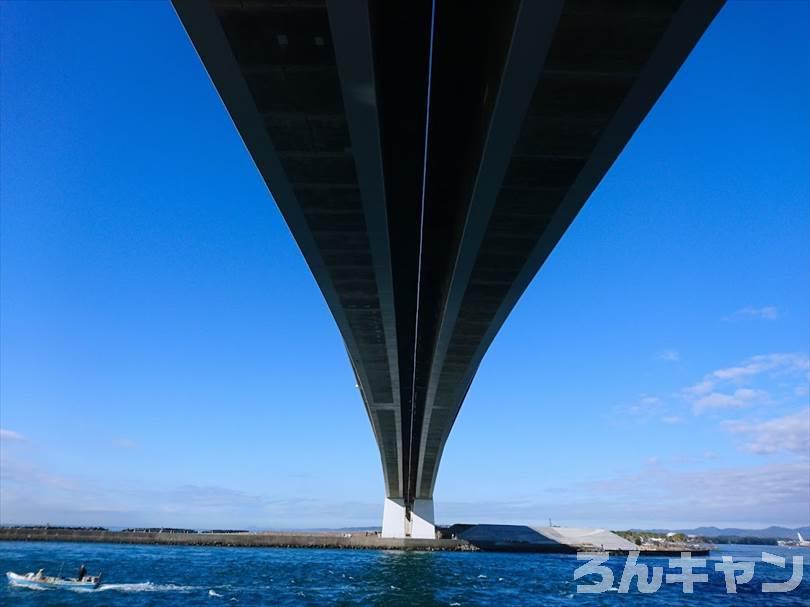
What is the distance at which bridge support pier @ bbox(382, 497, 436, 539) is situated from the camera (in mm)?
76250

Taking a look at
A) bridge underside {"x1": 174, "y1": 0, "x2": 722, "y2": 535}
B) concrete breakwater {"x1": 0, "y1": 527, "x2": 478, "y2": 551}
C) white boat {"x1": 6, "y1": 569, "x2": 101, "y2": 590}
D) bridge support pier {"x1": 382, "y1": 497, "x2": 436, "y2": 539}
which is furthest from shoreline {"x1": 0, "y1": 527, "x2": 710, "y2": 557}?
bridge underside {"x1": 174, "y1": 0, "x2": 722, "y2": 535}

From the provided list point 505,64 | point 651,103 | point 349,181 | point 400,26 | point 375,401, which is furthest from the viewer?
point 375,401

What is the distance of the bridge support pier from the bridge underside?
6154 cm

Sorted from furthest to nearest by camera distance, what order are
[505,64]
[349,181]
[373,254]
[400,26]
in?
[373,254]
[349,181]
[400,26]
[505,64]

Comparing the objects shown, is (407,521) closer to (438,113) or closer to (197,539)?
(197,539)

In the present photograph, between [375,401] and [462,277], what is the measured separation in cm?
2136

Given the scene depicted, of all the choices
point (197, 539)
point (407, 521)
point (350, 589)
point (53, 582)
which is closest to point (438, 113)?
point (350, 589)

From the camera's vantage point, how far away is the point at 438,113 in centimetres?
1368

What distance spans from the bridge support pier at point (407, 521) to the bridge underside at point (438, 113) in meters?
61.5

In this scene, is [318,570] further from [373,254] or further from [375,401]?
[373,254]

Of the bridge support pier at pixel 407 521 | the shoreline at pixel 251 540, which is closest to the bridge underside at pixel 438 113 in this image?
the bridge support pier at pixel 407 521

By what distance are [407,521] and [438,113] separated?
236ft

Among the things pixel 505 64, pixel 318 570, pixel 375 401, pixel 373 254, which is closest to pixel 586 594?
pixel 375 401

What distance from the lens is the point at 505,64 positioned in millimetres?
9766
